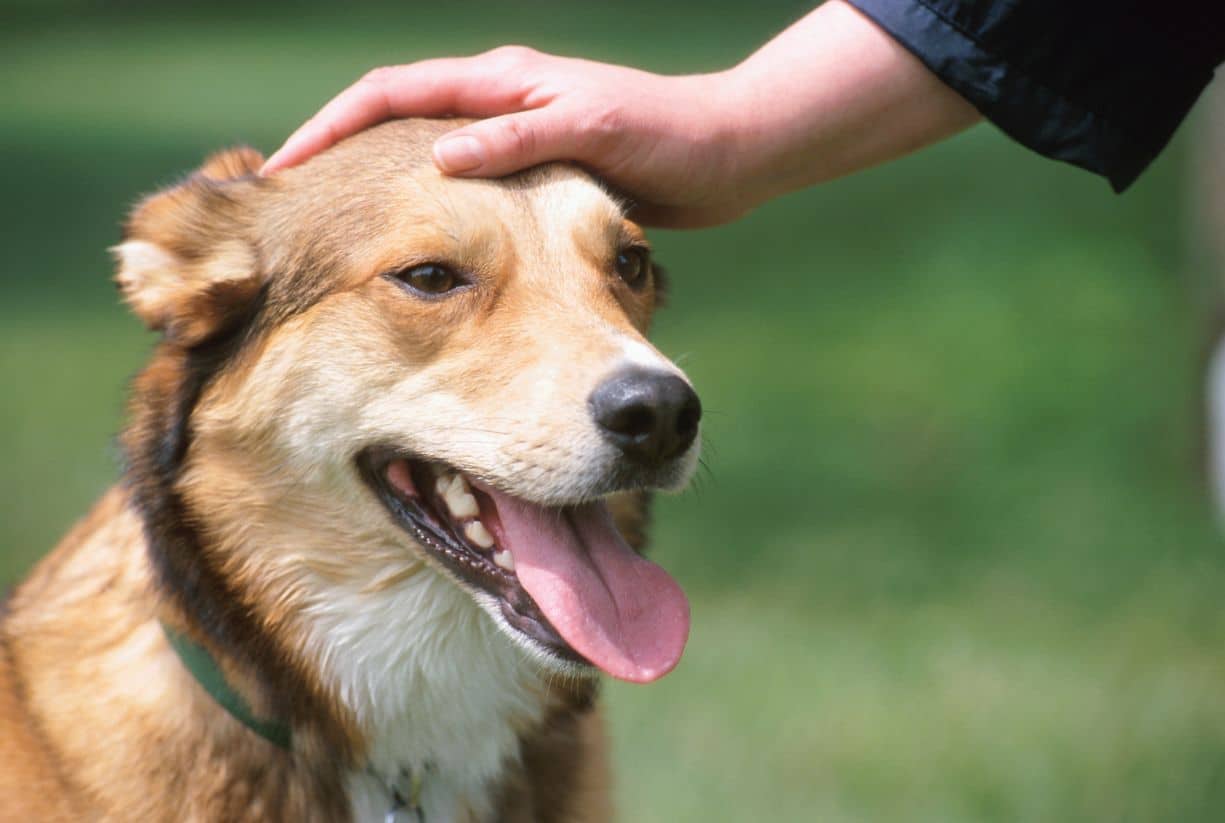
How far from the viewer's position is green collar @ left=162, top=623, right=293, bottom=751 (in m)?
3.04

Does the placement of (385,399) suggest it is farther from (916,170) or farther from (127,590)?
(916,170)

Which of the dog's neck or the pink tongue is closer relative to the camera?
the pink tongue

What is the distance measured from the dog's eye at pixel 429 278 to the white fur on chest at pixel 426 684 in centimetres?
55

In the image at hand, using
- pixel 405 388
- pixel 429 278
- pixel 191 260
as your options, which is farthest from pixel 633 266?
pixel 191 260

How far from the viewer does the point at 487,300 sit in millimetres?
3084

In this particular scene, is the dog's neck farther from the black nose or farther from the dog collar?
the black nose

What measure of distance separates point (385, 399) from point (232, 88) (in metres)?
22.1

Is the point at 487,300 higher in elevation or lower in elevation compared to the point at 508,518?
higher

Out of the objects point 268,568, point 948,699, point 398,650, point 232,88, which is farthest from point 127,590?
point 232,88

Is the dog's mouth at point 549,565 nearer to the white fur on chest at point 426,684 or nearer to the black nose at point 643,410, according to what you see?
the white fur on chest at point 426,684

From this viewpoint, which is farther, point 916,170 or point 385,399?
point 916,170

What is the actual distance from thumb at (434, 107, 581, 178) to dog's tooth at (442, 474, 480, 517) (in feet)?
1.98

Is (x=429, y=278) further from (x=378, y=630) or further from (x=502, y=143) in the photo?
(x=378, y=630)

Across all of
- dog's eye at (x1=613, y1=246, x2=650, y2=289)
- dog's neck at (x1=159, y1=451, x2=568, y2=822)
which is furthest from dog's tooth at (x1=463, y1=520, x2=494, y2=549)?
dog's eye at (x1=613, y1=246, x2=650, y2=289)
